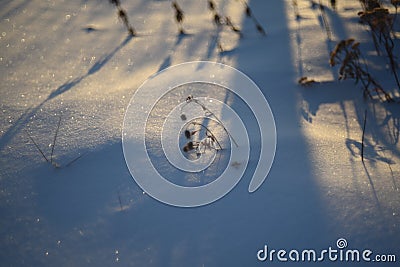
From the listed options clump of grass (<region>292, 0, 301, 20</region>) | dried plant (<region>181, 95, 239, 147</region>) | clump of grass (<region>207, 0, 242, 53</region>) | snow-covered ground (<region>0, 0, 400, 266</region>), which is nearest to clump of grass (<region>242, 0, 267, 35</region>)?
snow-covered ground (<region>0, 0, 400, 266</region>)

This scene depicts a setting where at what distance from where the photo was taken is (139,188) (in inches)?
76.9

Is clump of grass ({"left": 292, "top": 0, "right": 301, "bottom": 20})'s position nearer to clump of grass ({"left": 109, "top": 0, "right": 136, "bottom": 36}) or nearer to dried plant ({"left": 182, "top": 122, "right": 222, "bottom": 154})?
clump of grass ({"left": 109, "top": 0, "right": 136, "bottom": 36})

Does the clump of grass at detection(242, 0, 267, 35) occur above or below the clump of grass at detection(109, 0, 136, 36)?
above

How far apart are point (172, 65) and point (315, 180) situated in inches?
54.2

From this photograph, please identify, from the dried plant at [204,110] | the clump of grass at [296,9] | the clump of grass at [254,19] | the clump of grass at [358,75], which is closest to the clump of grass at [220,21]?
the clump of grass at [254,19]

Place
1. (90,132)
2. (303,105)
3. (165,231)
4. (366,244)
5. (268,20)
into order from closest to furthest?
(366,244), (165,231), (90,132), (303,105), (268,20)

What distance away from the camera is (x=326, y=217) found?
178 centimetres

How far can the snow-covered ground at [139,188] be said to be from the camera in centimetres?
174

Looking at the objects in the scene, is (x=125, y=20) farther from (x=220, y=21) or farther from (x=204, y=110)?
(x=204, y=110)

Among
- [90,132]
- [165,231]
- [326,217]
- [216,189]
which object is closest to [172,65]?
[90,132]

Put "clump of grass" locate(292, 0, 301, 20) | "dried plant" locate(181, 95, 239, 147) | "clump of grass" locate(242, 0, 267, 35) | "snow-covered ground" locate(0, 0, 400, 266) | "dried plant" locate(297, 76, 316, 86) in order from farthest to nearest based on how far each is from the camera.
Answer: "clump of grass" locate(292, 0, 301, 20)
"clump of grass" locate(242, 0, 267, 35)
"dried plant" locate(297, 76, 316, 86)
"dried plant" locate(181, 95, 239, 147)
"snow-covered ground" locate(0, 0, 400, 266)

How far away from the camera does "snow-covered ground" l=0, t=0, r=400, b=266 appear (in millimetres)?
1736

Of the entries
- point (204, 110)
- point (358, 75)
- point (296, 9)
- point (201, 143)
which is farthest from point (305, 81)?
point (296, 9)

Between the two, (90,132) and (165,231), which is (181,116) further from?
(165,231)
